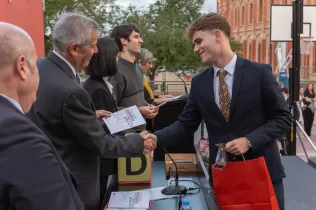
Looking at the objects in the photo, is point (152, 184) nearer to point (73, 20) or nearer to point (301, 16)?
point (73, 20)

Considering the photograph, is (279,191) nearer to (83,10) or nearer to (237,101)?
(237,101)

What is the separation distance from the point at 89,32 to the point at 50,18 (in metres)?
18.0

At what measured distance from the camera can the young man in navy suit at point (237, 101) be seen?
6.66ft

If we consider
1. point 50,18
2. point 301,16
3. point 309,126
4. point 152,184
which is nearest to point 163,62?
point 50,18

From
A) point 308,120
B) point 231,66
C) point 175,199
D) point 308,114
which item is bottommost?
point 308,120

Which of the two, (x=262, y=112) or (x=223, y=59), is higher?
(x=223, y=59)

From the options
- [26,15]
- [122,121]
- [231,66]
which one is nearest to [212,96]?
[231,66]

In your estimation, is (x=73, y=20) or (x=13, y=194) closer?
(x=13, y=194)

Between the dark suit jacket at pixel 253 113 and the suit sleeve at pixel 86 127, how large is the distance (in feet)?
1.79

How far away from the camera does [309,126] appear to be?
11055 mm

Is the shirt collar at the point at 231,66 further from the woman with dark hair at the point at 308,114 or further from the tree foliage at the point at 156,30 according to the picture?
the tree foliage at the point at 156,30

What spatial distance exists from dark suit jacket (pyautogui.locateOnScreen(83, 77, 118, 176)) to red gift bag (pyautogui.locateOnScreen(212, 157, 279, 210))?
0.81 m

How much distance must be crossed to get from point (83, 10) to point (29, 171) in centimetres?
2026

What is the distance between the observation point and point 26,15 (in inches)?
378
